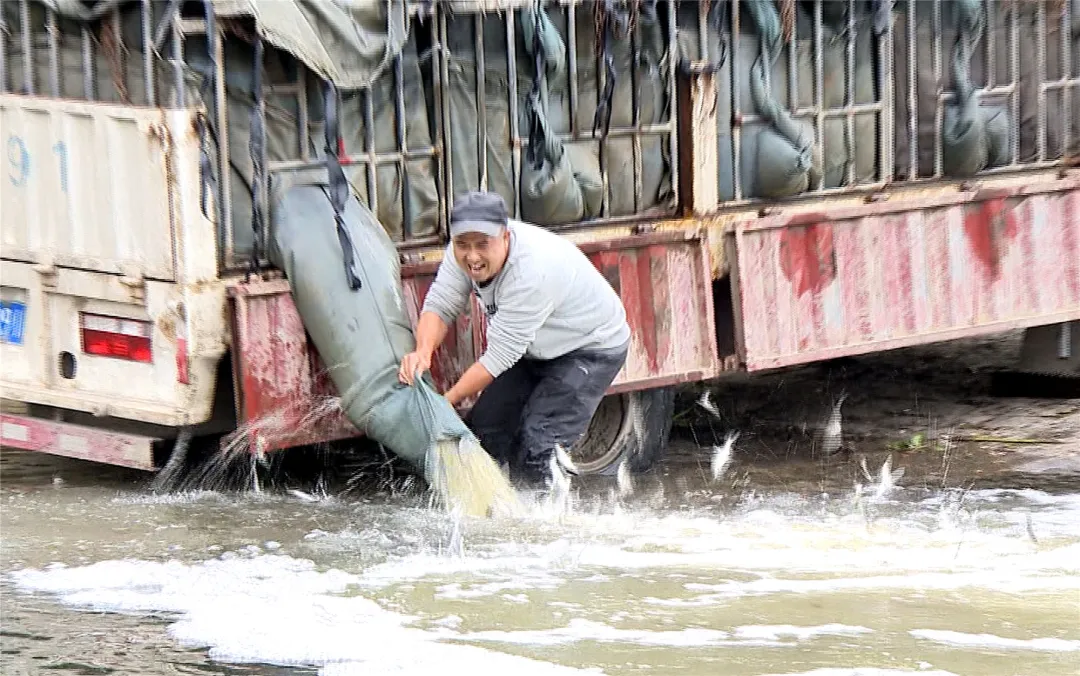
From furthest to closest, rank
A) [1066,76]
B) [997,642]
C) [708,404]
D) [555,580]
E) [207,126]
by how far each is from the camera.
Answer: [708,404] → [1066,76] → [207,126] → [555,580] → [997,642]

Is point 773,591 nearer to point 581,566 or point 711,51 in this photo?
point 581,566

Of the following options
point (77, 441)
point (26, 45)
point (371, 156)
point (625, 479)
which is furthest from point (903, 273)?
point (26, 45)

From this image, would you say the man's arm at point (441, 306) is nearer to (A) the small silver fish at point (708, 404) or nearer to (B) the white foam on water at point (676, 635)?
(B) the white foam on water at point (676, 635)

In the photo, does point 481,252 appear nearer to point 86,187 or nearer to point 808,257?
point 86,187

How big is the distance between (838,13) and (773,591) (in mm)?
3171

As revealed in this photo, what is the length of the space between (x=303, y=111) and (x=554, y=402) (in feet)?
4.96

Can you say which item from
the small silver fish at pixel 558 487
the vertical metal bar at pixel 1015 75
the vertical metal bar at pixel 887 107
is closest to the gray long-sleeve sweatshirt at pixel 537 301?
the small silver fish at pixel 558 487

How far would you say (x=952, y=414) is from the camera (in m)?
9.13

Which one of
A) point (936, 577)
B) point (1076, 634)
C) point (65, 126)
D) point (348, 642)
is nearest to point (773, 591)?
point (936, 577)

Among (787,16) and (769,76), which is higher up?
(787,16)

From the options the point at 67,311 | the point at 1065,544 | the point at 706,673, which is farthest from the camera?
the point at 67,311

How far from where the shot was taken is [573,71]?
741cm

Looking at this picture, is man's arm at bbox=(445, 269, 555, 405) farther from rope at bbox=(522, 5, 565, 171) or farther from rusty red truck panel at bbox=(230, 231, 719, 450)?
rope at bbox=(522, 5, 565, 171)

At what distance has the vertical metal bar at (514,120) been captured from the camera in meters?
7.21
